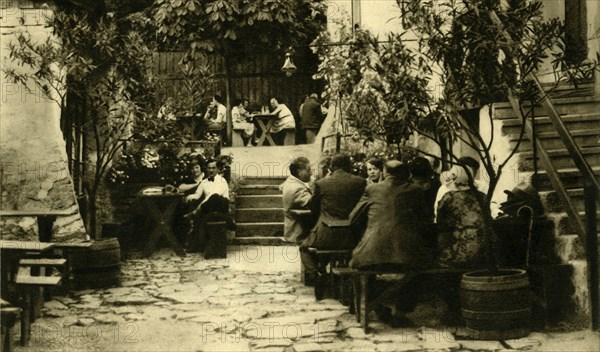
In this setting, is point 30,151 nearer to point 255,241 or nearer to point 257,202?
point 255,241

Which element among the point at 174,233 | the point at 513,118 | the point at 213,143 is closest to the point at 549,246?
the point at 513,118

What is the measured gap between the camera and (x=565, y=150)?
7.84 metres

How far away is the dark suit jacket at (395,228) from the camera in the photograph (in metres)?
6.09

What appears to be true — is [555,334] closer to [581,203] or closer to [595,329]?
[595,329]

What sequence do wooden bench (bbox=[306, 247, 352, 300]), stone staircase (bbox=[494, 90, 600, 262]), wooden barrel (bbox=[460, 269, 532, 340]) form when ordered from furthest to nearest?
wooden bench (bbox=[306, 247, 352, 300]) < stone staircase (bbox=[494, 90, 600, 262]) < wooden barrel (bbox=[460, 269, 532, 340])

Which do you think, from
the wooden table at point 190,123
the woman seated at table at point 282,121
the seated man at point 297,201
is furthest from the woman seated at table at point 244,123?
the seated man at point 297,201

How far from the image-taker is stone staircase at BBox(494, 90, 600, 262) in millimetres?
6582

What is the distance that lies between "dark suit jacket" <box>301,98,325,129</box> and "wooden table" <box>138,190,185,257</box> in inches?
304

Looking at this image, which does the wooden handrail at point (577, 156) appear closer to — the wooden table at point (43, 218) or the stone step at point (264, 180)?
the wooden table at point (43, 218)

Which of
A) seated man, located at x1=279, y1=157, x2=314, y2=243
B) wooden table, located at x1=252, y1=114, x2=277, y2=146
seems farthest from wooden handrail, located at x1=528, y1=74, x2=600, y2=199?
wooden table, located at x1=252, y1=114, x2=277, y2=146

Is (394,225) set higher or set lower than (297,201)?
lower

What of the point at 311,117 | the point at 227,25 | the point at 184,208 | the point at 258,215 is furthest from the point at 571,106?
the point at 311,117

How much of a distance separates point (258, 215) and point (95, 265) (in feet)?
15.7

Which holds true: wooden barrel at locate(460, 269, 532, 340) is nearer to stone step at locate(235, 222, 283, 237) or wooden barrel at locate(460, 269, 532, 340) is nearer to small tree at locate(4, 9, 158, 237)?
small tree at locate(4, 9, 158, 237)
